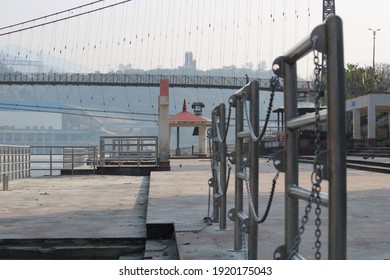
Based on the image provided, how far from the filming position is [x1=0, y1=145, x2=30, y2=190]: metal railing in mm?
12040

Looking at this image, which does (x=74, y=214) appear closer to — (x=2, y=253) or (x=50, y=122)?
(x=2, y=253)

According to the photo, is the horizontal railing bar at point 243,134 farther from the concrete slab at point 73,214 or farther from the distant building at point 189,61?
the distant building at point 189,61

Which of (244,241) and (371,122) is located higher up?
(371,122)

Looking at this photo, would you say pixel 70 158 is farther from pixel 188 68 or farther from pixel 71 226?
pixel 188 68

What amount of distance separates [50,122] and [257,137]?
6734 centimetres

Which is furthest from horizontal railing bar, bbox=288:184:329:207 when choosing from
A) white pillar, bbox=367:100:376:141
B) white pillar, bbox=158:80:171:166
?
white pillar, bbox=367:100:376:141

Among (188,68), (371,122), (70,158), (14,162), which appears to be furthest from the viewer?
(188,68)

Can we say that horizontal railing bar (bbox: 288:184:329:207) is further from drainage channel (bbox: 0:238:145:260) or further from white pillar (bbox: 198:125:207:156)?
white pillar (bbox: 198:125:207:156)

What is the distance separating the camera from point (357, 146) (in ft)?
86.9

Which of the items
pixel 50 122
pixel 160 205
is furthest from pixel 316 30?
pixel 50 122

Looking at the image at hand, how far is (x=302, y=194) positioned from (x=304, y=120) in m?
0.25

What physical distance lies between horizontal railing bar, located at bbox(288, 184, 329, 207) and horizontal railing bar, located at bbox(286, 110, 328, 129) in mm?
214

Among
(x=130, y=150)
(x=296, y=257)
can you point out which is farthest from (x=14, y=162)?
(x=296, y=257)

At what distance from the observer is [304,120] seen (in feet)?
7.15
